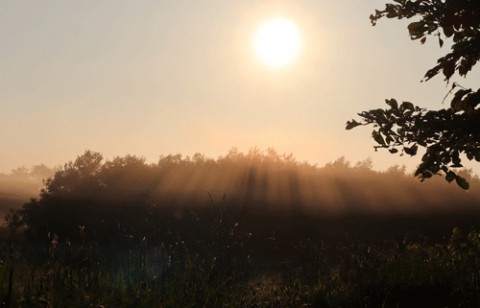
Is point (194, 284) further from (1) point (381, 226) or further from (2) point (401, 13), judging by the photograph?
(1) point (381, 226)

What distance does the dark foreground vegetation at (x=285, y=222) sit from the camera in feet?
25.6

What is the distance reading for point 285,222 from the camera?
16.6 metres

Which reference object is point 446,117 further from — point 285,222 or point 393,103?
point 285,222

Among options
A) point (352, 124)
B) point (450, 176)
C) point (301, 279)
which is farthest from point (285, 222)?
point (450, 176)

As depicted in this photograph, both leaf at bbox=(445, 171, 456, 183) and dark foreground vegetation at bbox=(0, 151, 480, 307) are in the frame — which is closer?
leaf at bbox=(445, 171, 456, 183)

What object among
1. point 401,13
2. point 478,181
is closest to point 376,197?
point 478,181

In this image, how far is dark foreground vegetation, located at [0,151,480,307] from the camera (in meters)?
7.80

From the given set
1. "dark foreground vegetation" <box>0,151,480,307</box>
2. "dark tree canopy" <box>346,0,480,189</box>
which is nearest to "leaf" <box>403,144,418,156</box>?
"dark tree canopy" <box>346,0,480,189</box>

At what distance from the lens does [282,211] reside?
674 inches

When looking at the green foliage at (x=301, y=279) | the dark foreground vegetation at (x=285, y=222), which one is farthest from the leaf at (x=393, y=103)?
the dark foreground vegetation at (x=285, y=222)

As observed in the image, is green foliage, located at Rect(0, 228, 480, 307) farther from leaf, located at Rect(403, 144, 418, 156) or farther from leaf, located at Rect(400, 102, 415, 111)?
leaf, located at Rect(400, 102, 415, 111)

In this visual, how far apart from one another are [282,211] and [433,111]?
1197 cm

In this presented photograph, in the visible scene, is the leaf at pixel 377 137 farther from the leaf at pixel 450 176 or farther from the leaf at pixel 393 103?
the leaf at pixel 450 176

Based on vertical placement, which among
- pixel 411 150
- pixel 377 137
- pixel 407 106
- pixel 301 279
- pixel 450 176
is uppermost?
pixel 407 106
